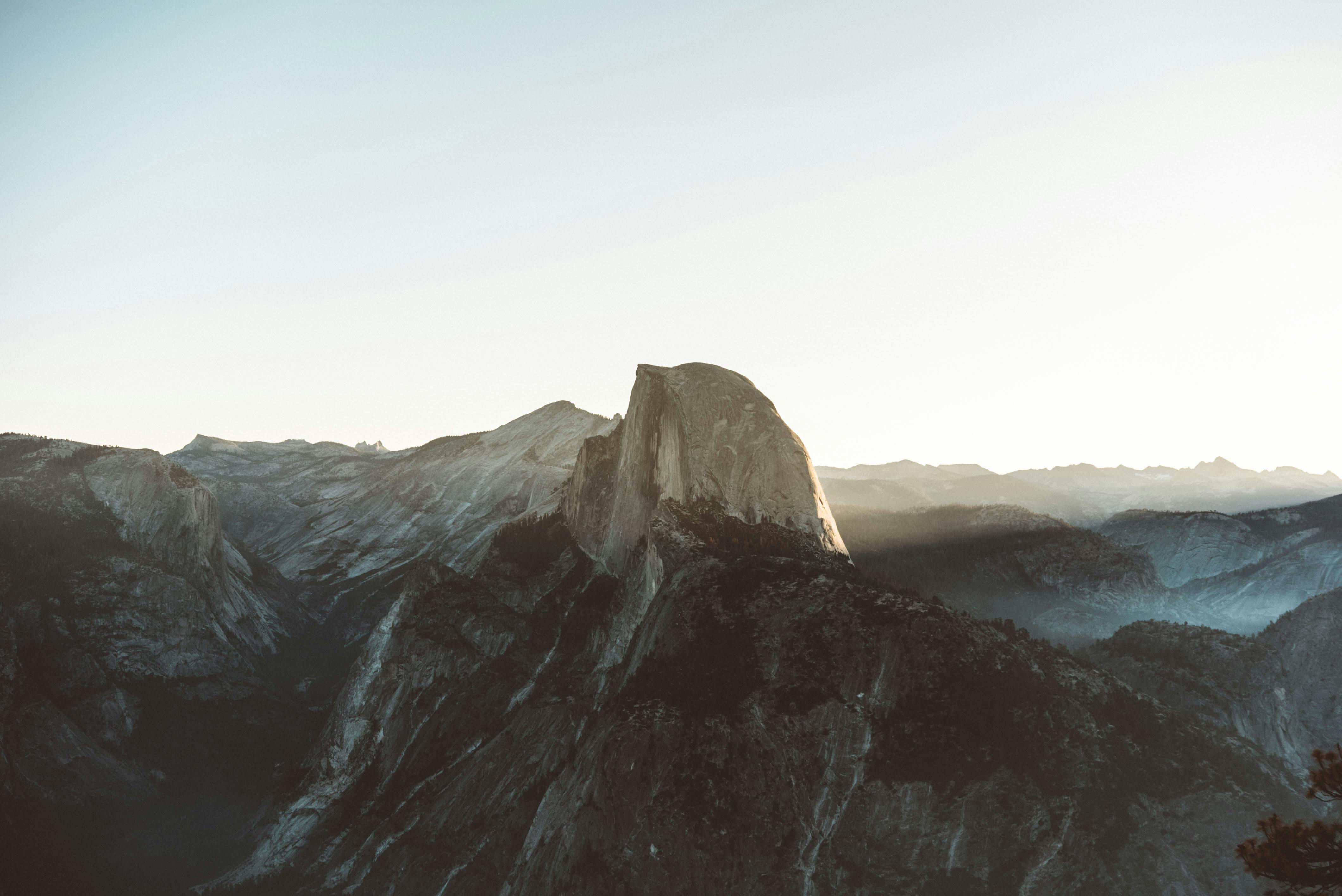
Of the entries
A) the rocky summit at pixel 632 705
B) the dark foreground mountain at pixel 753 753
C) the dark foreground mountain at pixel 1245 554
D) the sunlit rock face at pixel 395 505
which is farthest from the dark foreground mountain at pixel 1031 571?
the sunlit rock face at pixel 395 505

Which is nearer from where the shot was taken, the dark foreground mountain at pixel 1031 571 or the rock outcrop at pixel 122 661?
the rock outcrop at pixel 122 661

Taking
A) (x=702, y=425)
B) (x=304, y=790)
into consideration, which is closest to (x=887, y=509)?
(x=702, y=425)

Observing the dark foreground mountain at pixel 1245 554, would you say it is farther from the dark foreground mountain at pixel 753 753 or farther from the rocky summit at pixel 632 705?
the dark foreground mountain at pixel 753 753

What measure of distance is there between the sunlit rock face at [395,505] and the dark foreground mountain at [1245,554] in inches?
3708

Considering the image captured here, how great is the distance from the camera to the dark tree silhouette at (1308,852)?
13141mm

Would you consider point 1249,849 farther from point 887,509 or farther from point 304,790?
point 887,509

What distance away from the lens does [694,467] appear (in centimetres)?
5169

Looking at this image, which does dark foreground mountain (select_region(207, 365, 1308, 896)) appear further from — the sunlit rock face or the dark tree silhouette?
the sunlit rock face

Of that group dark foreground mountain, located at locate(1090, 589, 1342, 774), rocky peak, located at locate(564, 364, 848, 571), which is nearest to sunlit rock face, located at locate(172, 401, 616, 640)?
rocky peak, located at locate(564, 364, 848, 571)

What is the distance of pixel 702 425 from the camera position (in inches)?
2136

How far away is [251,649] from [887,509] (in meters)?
136

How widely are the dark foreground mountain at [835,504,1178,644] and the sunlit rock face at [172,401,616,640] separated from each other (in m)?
51.6

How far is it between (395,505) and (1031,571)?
100 meters

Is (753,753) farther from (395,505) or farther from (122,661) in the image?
(395,505)
